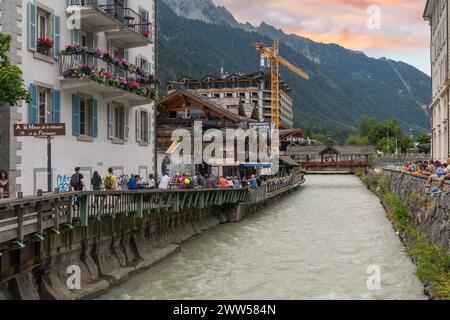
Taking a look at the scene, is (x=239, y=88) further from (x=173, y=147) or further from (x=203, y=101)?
(x=173, y=147)

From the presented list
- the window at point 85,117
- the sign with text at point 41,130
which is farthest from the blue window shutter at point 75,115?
the sign with text at point 41,130

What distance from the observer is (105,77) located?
23000mm

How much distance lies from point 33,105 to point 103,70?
400 cm

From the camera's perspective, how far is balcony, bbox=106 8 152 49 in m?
26.0

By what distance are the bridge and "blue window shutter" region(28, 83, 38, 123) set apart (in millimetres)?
4208

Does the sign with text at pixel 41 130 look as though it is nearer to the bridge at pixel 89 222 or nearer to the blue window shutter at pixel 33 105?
the bridge at pixel 89 222

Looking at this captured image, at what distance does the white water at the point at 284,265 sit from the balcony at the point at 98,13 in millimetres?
9923

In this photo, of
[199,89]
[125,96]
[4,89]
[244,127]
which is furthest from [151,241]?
[199,89]

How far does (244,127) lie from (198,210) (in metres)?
14.3

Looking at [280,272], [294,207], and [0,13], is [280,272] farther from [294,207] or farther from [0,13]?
[294,207]

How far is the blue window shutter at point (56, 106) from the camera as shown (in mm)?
21078

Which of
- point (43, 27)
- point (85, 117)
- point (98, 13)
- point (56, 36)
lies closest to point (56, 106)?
point (56, 36)

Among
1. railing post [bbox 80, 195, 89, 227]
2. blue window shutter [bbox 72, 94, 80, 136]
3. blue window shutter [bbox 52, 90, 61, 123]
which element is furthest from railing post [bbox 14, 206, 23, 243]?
blue window shutter [bbox 72, 94, 80, 136]

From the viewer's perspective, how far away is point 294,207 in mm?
44094
